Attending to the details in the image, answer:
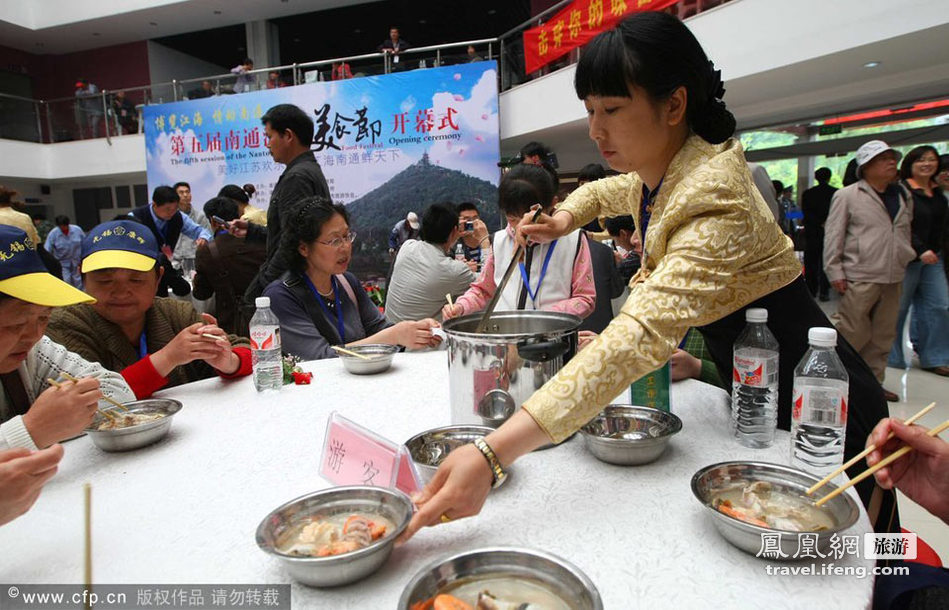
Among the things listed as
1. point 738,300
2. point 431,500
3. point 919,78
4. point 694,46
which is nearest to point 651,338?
point 738,300

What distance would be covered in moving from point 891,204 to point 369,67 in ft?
23.4

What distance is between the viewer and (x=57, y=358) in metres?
1.42

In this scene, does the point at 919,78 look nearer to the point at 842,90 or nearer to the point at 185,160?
the point at 842,90

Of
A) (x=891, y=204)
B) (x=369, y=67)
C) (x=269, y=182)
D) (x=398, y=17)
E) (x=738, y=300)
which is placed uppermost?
(x=398, y=17)

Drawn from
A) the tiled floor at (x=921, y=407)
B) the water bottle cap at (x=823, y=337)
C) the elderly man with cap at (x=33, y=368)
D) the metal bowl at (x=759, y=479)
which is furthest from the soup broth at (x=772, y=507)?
the tiled floor at (x=921, y=407)

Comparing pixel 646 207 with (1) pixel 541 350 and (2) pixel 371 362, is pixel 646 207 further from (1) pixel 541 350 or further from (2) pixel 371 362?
(2) pixel 371 362

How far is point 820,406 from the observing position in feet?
3.39

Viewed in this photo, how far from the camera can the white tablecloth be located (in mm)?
713

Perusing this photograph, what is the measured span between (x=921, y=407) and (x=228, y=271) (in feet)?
15.4

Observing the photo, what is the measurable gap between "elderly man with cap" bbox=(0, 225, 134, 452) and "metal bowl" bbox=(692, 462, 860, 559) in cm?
121

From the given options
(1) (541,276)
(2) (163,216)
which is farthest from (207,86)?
(1) (541,276)

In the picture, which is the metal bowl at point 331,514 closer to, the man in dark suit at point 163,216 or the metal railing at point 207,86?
the man in dark suit at point 163,216

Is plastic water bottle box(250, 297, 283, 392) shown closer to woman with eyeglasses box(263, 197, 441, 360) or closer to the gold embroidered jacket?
woman with eyeglasses box(263, 197, 441, 360)

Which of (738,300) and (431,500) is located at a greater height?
(738,300)
